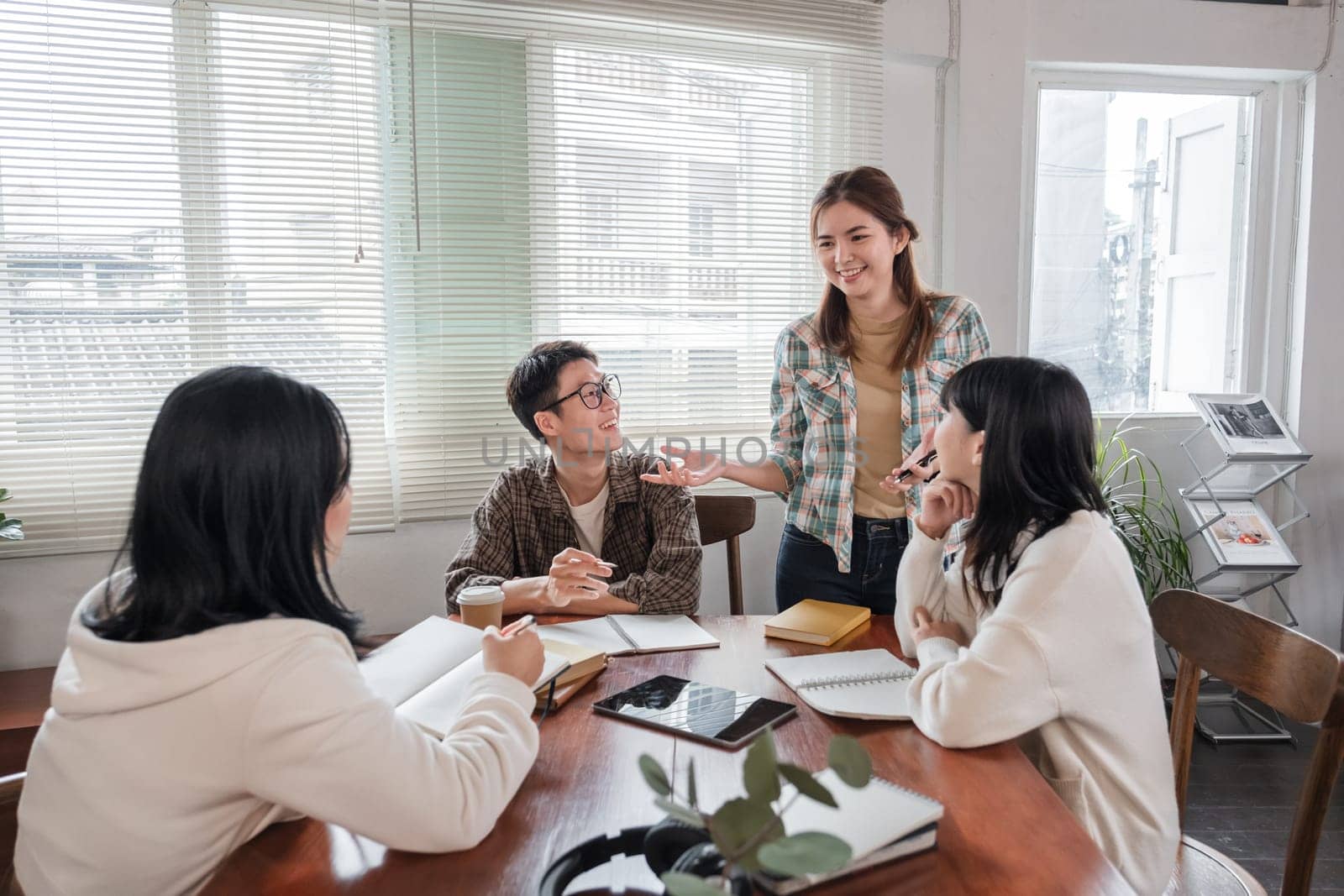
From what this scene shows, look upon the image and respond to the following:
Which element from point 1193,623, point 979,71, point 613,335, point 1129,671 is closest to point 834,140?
point 979,71

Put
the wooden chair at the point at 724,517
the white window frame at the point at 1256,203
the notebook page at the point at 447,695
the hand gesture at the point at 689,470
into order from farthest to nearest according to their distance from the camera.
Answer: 1. the white window frame at the point at 1256,203
2. the wooden chair at the point at 724,517
3. the hand gesture at the point at 689,470
4. the notebook page at the point at 447,695

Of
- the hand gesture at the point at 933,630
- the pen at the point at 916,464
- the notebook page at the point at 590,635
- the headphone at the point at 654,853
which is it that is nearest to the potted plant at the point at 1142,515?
the pen at the point at 916,464

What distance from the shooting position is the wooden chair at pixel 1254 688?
125cm

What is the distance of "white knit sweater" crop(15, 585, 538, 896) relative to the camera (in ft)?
2.96

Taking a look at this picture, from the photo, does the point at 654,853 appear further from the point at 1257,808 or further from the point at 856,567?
the point at 1257,808

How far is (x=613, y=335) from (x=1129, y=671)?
7.09 ft

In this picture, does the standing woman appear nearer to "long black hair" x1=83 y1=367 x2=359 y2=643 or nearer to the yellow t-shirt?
the yellow t-shirt

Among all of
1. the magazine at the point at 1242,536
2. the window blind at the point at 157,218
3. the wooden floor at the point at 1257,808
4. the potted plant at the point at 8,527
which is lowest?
the wooden floor at the point at 1257,808

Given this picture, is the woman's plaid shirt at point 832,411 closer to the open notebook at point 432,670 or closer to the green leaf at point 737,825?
the open notebook at point 432,670

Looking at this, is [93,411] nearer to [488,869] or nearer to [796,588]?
[796,588]

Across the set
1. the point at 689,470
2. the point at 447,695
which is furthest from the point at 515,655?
the point at 689,470

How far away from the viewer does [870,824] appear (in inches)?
37.6

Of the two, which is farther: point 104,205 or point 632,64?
point 632,64

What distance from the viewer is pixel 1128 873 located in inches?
49.1
